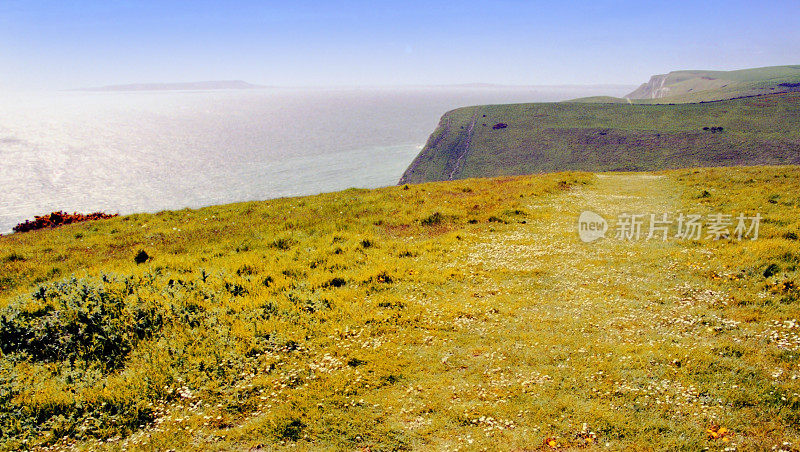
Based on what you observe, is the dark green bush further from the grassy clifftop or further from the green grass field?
the grassy clifftop

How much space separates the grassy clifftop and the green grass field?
13696 cm

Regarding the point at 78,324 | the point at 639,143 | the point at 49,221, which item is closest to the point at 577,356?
the point at 78,324

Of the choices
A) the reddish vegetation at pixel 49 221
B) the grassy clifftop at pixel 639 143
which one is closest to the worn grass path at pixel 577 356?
the reddish vegetation at pixel 49 221

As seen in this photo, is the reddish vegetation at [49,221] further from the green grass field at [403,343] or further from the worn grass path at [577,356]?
the worn grass path at [577,356]

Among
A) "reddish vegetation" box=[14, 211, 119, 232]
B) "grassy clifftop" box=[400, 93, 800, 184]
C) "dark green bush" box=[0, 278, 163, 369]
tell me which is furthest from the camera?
"grassy clifftop" box=[400, 93, 800, 184]

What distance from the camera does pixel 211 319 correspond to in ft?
39.4

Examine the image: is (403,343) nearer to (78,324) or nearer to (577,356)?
(577,356)

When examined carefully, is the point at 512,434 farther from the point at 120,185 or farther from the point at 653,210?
the point at 120,185

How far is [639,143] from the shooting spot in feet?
508

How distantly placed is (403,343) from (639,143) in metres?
179

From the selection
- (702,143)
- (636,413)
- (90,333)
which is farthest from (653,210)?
(702,143)

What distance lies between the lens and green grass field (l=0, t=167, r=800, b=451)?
795 centimetres

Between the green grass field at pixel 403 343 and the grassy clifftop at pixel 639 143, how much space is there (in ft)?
449

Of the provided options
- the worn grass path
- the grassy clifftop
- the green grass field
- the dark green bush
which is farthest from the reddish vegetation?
the grassy clifftop
